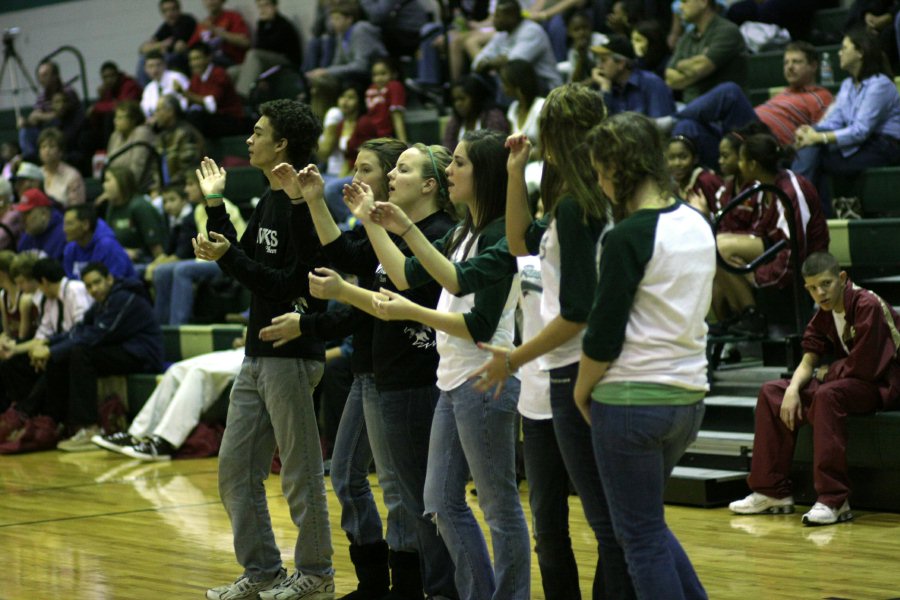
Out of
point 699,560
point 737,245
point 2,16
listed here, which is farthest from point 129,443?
point 2,16

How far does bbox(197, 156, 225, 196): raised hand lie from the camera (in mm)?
4238

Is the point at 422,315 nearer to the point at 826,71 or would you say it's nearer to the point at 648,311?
the point at 648,311

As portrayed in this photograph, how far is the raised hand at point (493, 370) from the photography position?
3.29m

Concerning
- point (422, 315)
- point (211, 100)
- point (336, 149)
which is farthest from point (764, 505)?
point (211, 100)

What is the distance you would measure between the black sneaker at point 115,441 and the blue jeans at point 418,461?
497cm

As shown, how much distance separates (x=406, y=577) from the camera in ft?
13.8

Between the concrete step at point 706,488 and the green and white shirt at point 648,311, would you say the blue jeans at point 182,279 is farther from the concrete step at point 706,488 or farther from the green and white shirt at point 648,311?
the green and white shirt at point 648,311

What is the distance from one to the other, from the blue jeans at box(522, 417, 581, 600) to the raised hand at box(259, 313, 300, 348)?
2.84 ft

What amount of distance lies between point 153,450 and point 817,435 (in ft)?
14.1

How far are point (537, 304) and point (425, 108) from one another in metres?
8.11

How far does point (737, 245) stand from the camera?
7.00 meters

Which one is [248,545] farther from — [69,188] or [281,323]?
[69,188]

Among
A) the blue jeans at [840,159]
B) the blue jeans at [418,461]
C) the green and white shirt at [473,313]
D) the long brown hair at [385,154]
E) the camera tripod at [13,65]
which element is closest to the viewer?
the green and white shirt at [473,313]

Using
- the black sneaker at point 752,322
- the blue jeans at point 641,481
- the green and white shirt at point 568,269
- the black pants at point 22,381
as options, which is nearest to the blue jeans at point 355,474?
the green and white shirt at point 568,269
